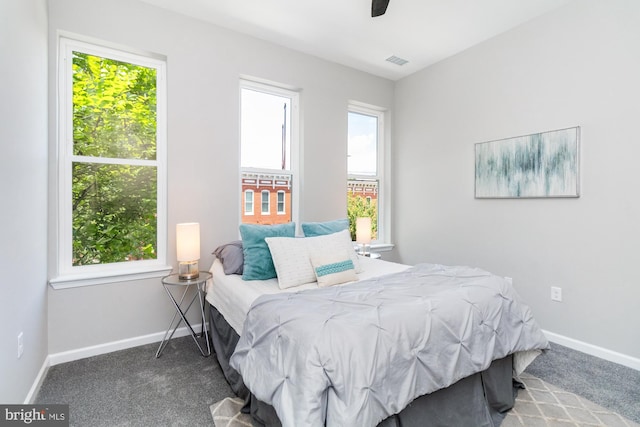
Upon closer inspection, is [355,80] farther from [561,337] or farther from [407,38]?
[561,337]

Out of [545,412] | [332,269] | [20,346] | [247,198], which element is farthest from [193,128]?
[545,412]

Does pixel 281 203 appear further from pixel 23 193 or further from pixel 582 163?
pixel 582 163

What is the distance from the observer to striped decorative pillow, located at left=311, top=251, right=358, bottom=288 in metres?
2.21

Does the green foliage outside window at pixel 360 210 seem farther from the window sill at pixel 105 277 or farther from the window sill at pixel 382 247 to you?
→ the window sill at pixel 105 277

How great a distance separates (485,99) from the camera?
3.27 meters

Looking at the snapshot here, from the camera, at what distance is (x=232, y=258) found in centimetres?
257

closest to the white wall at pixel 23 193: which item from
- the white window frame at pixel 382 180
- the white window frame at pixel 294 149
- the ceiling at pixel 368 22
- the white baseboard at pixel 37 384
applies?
the white baseboard at pixel 37 384

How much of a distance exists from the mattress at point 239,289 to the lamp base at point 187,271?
0.15m

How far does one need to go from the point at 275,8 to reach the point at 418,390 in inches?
119

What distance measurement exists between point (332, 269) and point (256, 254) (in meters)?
0.62

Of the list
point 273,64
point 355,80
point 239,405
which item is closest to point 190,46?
point 273,64

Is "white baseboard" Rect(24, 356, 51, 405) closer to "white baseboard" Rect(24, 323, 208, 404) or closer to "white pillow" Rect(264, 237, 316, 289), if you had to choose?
"white baseboard" Rect(24, 323, 208, 404)

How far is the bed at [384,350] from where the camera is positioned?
→ 1210mm

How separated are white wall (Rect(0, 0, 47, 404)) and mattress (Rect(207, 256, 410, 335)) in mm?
1100
